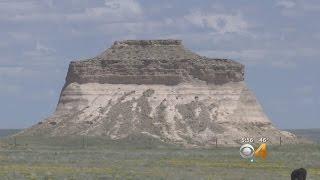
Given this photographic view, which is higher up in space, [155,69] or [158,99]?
[155,69]

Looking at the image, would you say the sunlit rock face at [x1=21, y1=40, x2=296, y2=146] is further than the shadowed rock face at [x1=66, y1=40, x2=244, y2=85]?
No

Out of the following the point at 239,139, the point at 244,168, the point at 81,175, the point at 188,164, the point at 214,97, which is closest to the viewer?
the point at 81,175

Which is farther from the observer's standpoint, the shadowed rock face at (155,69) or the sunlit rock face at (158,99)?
the shadowed rock face at (155,69)

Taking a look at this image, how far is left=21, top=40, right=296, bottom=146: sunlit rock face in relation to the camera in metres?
111

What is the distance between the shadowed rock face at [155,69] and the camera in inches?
4616

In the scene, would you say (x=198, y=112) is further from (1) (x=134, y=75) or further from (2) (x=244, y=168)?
(2) (x=244, y=168)

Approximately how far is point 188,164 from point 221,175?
11910 mm

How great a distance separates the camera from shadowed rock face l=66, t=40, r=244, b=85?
117250mm

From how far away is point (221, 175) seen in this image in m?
51.1

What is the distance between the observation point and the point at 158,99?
115750mm

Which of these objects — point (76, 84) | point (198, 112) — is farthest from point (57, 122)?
point (198, 112)

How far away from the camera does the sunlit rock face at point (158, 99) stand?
111 meters

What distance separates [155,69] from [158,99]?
4.03 m

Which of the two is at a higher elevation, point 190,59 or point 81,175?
point 190,59
